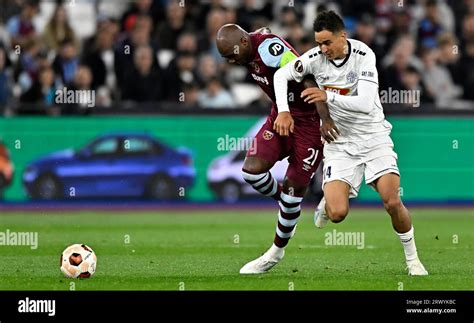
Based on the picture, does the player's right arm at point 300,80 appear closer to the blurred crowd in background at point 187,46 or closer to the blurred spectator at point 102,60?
the blurred crowd in background at point 187,46

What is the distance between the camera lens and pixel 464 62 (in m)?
23.1

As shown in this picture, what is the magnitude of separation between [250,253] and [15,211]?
7.10m

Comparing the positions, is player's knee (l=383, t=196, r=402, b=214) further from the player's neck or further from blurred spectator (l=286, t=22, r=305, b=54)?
blurred spectator (l=286, t=22, r=305, b=54)

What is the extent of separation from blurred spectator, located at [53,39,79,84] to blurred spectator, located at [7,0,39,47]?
0.86 metres

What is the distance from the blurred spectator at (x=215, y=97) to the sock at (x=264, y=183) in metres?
9.78

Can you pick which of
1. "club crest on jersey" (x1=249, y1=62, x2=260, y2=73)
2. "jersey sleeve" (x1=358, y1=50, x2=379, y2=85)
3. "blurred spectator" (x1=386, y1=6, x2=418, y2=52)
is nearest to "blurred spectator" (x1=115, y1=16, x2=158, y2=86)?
"blurred spectator" (x1=386, y1=6, x2=418, y2=52)

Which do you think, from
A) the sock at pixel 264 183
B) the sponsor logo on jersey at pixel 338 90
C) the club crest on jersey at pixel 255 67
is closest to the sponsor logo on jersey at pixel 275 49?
the club crest on jersey at pixel 255 67

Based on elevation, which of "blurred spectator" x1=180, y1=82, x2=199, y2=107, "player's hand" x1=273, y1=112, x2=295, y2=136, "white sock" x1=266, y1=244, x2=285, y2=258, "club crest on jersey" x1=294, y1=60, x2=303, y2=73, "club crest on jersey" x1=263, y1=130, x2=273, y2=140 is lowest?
"white sock" x1=266, y1=244, x2=285, y2=258

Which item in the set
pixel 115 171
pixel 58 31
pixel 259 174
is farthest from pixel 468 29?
pixel 259 174

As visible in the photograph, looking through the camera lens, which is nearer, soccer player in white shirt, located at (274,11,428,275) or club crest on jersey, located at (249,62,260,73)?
soccer player in white shirt, located at (274,11,428,275)

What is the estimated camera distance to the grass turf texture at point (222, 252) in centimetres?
1102

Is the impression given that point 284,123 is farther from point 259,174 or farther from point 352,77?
point 259,174

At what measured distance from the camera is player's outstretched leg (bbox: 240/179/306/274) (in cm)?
1195

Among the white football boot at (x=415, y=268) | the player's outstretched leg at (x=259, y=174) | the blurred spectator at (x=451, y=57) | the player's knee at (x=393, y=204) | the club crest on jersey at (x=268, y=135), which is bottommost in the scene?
the white football boot at (x=415, y=268)
